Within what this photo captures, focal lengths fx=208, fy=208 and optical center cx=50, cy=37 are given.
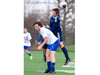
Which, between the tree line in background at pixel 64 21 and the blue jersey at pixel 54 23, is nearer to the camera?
the blue jersey at pixel 54 23

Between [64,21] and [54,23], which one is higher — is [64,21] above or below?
above

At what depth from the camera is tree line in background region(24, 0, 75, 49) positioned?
2128cm

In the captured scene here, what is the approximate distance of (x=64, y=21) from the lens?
71.5 ft

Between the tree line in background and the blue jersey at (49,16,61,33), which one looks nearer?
the blue jersey at (49,16,61,33)

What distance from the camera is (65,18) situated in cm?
2172

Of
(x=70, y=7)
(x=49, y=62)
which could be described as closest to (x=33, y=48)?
(x=70, y=7)

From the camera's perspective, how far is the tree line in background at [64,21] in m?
21.3

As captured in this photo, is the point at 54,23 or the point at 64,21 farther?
the point at 64,21

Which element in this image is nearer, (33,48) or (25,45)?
(25,45)
